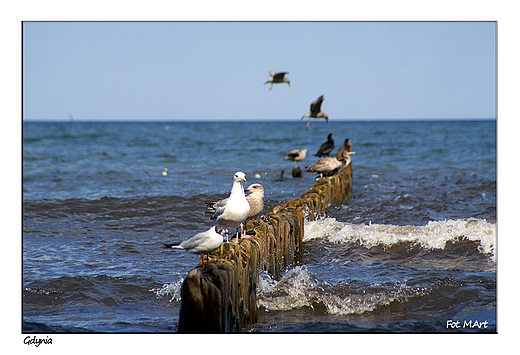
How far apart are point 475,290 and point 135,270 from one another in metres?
4.69

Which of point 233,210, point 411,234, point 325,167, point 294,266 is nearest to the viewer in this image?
point 233,210

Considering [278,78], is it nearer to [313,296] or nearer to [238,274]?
[313,296]

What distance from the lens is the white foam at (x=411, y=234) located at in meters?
7.86

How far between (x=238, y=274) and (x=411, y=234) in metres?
5.30

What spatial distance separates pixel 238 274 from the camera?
158 inches

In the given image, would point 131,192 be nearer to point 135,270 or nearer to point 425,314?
point 135,270

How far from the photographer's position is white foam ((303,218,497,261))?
7.86 metres

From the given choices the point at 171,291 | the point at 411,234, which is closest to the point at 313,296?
the point at 171,291

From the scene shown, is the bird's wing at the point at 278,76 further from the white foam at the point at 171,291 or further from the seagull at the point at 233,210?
the seagull at the point at 233,210

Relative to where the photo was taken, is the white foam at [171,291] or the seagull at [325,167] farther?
A: the seagull at [325,167]

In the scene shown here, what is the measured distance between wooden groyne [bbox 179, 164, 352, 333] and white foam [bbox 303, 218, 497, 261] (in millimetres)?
1426

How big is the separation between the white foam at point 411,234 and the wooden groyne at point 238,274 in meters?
1.43

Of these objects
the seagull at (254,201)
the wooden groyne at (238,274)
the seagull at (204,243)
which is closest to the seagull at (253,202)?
the seagull at (254,201)

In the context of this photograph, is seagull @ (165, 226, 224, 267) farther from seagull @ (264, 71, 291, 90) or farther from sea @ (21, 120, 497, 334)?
seagull @ (264, 71, 291, 90)
